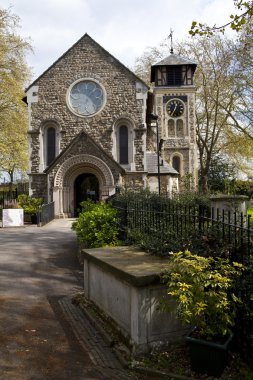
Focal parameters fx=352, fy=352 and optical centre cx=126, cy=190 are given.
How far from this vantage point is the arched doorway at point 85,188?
79.0 ft

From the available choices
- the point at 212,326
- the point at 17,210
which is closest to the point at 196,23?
the point at 212,326

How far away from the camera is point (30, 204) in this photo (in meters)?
21.0

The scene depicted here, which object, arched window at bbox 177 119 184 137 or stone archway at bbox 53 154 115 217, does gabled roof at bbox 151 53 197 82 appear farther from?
stone archway at bbox 53 154 115 217

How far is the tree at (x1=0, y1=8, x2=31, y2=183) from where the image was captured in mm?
26953

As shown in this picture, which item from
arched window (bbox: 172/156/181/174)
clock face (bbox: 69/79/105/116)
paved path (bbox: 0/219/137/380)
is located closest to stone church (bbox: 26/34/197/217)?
clock face (bbox: 69/79/105/116)

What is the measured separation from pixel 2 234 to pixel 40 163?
754cm

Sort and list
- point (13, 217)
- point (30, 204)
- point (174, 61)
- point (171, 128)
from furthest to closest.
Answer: point (171, 128) < point (174, 61) < point (30, 204) < point (13, 217)

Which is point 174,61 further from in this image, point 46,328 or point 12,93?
point 46,328

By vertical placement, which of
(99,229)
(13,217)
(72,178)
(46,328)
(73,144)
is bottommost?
(46,328)

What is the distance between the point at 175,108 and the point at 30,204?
1902cm

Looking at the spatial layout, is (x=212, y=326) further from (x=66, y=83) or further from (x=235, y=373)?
(x=66, y=83)

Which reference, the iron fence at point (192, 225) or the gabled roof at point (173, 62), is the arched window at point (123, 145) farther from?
the gabled roof at point (173, 62)

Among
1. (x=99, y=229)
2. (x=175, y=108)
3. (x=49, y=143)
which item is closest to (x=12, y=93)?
(x=49, y=143)

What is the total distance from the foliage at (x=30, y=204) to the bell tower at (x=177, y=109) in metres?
16.0
